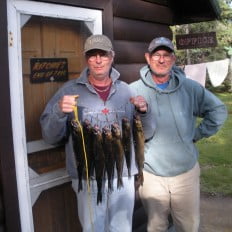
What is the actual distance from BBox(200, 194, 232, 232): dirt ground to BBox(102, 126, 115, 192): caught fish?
2.62 metres

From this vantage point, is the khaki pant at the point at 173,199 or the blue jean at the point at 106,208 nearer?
the blue jean at the point at 106,208

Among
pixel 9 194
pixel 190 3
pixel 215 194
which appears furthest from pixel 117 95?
pixel 215 194

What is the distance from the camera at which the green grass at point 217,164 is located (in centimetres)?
670

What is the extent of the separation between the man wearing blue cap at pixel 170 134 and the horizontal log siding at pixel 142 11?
778 millimetres

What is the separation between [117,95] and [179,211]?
3.96ft

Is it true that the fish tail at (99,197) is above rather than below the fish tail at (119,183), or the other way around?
below

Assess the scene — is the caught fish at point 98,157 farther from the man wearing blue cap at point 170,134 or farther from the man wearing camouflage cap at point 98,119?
the man wearing blue cap at point 170,134

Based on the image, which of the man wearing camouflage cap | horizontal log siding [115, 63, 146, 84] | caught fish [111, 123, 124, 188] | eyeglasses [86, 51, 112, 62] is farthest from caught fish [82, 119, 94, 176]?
horizontal log siding [115, 63, 146, 84]

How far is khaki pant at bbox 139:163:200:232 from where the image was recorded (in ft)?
10.7

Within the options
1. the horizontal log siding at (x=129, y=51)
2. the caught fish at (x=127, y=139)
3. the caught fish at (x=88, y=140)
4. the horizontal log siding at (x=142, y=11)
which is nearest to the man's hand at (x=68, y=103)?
the caught fish at (x=88, y=140)

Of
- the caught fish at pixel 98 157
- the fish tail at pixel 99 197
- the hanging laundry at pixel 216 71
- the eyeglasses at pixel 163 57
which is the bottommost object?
the fish tail at pixel 99 197

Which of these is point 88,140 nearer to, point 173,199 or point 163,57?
point 163,57

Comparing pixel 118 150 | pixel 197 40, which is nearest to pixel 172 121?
pixel 118 150

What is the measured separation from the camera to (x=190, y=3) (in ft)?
15.6
